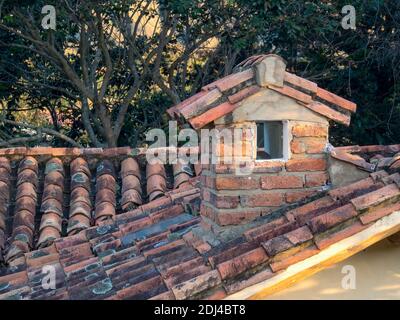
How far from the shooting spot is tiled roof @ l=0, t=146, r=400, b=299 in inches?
139

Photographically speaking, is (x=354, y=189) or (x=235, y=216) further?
(x=235, y=216)

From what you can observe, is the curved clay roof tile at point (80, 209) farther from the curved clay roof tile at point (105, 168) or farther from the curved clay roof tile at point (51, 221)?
the curved clay roof tile at point (105, 168)

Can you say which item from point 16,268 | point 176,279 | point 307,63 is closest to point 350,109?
point 176,279

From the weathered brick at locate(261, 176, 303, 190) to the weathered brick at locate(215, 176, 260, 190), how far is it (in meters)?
0.05

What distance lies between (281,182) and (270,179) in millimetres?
82

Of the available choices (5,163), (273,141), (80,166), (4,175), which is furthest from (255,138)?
(5,163)

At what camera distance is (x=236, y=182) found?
4.14 metres

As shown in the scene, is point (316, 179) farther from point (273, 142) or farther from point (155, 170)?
point (155, 170)

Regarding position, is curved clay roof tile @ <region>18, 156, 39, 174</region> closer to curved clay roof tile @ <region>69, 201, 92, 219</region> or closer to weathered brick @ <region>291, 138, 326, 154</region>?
curved clay roof tile @ <region>69, 201, 92, 219</region>

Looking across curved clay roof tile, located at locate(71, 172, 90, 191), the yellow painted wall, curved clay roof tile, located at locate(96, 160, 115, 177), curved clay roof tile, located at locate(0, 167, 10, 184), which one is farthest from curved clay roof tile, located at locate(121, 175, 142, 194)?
the yellow painted wall

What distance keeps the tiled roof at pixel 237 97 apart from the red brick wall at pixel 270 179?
152 millimetres

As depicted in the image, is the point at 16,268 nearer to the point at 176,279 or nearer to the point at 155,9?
the point at 176,279
